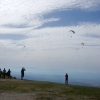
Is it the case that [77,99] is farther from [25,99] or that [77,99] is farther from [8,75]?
[8,75]

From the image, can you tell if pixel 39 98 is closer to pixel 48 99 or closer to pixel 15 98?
pixel 48 99

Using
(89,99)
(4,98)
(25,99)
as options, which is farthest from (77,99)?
(4,98)

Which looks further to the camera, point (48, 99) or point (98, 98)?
point (98, 98)

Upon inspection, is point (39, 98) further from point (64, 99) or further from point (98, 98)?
point (98, 98)

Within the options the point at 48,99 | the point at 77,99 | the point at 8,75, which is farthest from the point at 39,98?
the point at 8,75

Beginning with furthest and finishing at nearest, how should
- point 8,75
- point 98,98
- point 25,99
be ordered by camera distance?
point 8,75 < point 98,98 < point 25,99

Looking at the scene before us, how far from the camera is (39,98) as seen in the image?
2658 centimetres

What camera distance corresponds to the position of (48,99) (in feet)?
85.7

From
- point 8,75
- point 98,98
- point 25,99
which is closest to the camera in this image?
point 25,99

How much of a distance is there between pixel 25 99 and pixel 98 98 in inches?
400

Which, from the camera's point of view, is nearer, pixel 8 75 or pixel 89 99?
pixel 89 99

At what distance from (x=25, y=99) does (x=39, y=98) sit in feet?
6.13

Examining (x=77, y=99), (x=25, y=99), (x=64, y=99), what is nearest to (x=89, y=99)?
(x=77, y=99)

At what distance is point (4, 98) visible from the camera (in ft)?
86.2
